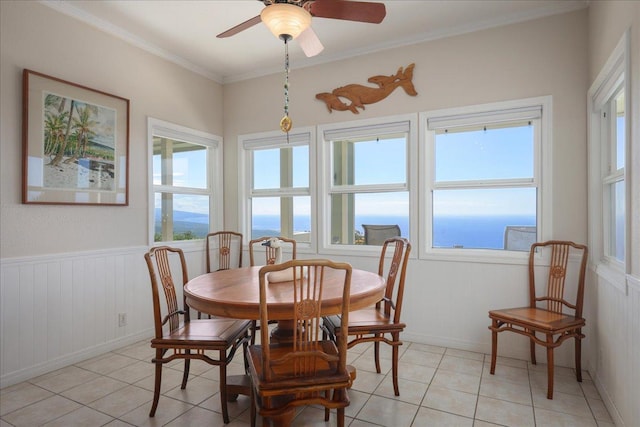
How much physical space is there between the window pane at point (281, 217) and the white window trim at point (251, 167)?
72 mm

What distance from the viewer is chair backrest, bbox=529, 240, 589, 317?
2.83m

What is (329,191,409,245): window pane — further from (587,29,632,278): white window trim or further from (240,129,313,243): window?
(587,29,632,278): white window trim

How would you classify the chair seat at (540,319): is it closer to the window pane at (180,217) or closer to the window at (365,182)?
the window at (365,182)

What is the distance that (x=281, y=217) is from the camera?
4297 millimetres

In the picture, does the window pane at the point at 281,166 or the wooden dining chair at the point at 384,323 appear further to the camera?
the window pane at the point at 281,166

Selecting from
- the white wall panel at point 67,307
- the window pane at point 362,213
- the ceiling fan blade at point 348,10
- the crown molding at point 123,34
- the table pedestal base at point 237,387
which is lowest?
the table pedestal base at point 237,387

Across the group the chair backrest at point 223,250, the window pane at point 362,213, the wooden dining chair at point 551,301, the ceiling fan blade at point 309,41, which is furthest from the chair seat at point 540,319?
the chair backrest at point 223,250

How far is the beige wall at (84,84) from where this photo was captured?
2.55 meters

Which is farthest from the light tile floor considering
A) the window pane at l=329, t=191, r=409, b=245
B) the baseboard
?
the window pane at l=329, t=191, r=409, b=245

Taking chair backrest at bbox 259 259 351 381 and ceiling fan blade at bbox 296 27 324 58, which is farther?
ceiling fan blade at bbox 296 27 324 58

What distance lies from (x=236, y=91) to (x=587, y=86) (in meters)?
3.47

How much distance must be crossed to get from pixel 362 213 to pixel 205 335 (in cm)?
213

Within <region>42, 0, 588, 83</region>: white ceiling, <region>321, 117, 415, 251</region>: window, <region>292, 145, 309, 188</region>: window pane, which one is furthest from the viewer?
<region>292, 145, 309, 188</region>: window pane

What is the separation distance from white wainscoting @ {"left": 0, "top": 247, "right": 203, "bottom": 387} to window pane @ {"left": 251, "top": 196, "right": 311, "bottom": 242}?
135 centimetres
